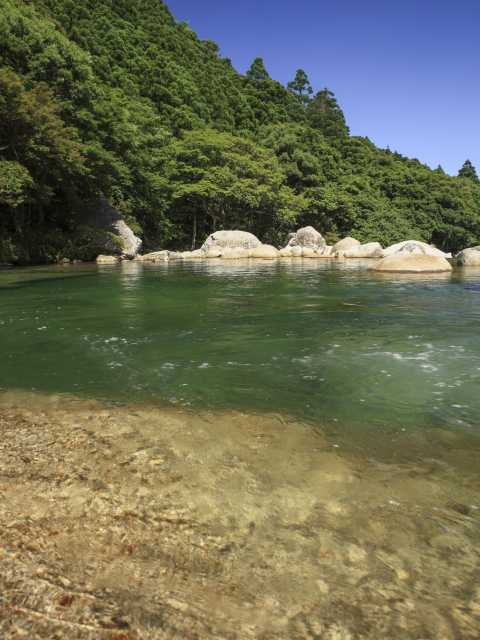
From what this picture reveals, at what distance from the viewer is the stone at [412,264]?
17875 millimetres

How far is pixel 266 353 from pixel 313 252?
32503 millimetres

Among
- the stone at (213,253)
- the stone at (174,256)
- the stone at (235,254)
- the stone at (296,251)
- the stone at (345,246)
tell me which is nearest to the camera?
the stone at (174,256)

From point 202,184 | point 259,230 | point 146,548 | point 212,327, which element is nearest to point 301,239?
point 259,230

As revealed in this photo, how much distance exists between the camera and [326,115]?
2756 inches

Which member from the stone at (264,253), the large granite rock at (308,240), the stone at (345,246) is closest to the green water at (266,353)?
the stone at (264,253)

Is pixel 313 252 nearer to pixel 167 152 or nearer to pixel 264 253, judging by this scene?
pixel 264 253

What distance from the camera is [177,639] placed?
4.75 ft

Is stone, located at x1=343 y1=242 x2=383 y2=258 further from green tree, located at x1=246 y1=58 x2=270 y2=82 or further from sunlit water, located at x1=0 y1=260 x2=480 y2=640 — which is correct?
green tree, located at x1=246 y1=58 x2=270 y2=82

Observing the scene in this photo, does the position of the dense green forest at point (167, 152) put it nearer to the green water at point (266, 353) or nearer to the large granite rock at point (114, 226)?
the large granite rock at point (114, 226)

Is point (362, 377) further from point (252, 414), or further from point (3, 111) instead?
point (3, 111)

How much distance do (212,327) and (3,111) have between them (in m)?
19.7

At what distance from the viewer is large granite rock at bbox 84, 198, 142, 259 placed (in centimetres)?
2711

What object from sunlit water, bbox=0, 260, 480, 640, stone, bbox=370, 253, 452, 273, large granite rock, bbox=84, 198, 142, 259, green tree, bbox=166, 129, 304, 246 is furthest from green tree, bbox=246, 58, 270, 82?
sunlit water, bbox=0, 260, 480, 640

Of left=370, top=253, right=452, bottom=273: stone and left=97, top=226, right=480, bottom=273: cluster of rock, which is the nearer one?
left=370, top=253, right=452, bottom=273: stone
